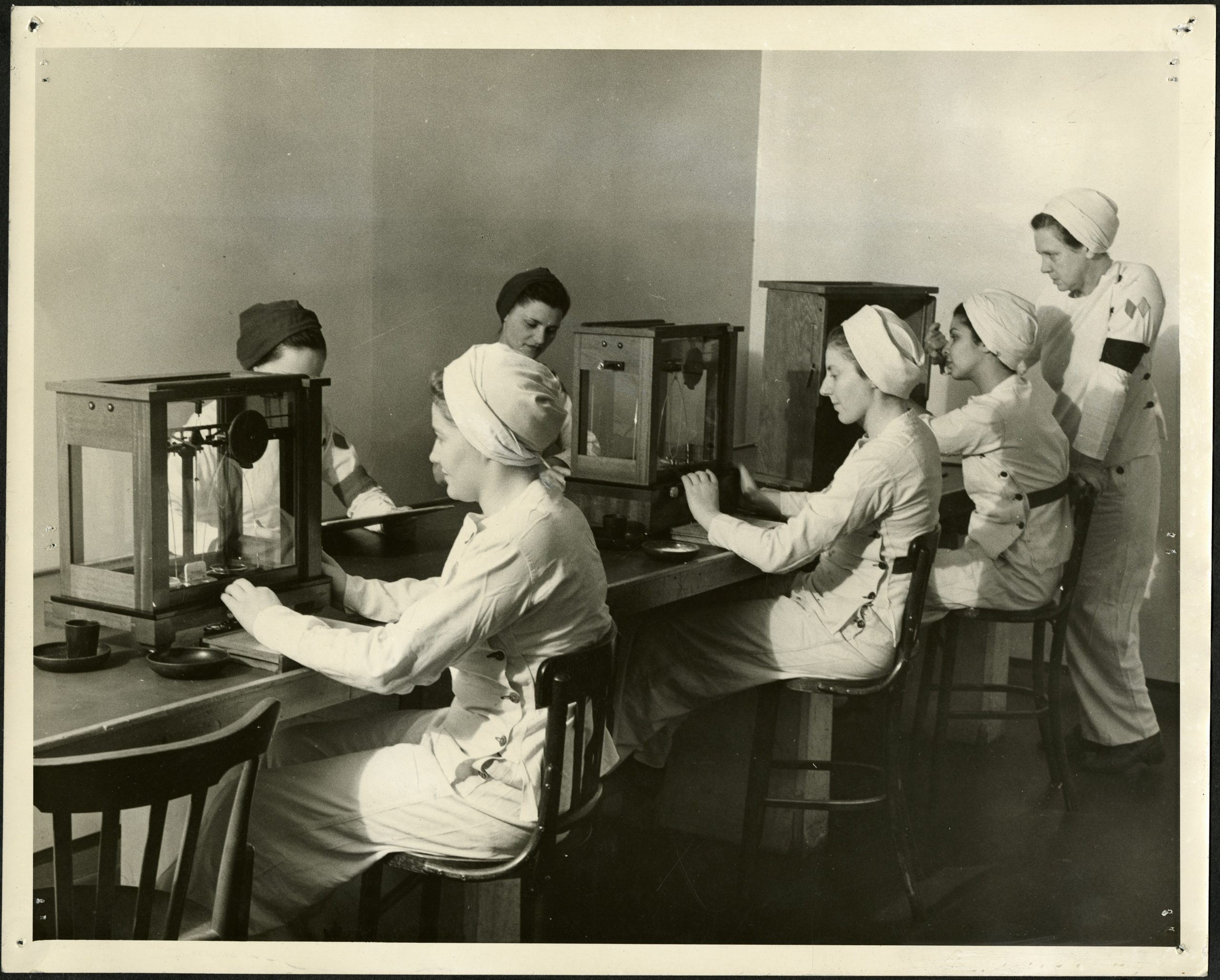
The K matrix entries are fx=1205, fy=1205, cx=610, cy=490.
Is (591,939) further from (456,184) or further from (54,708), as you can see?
(456,184)

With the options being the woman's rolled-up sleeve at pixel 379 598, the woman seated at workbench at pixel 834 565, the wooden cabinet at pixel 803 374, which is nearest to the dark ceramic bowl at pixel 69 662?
the woman's rolled-up sleeve at pixel 379 598

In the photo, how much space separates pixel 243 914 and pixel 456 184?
6.64ft

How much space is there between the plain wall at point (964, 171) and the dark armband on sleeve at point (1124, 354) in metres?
0.08

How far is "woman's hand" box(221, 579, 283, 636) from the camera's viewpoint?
187 cm

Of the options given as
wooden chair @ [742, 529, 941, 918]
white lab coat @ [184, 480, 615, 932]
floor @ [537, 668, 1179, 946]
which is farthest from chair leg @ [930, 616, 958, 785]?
white lab coat @ [184, 480, 615, 932]

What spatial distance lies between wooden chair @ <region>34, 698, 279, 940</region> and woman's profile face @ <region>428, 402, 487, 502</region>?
0.49 metres

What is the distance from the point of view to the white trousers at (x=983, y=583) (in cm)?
326

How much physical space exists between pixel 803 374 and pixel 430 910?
1877 mm

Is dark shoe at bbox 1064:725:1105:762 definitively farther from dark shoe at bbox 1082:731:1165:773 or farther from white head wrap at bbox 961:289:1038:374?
white head wrap at bbox 961:289:1038:374

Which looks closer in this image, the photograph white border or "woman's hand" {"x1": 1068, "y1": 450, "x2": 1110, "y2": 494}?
the photograph white border

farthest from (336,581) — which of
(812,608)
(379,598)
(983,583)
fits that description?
(983,583)

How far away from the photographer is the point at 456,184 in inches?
128

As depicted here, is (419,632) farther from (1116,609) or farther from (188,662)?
(1116,609)

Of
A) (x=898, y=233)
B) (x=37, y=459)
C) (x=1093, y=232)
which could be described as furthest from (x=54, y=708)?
(x=898, y=233)
